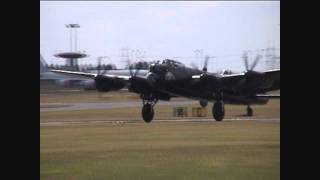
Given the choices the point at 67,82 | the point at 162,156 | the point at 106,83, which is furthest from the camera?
the point at 67,82

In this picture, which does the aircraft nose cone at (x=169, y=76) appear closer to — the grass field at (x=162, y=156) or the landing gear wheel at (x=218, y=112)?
the landing gear wheel at (x=218, y=112)

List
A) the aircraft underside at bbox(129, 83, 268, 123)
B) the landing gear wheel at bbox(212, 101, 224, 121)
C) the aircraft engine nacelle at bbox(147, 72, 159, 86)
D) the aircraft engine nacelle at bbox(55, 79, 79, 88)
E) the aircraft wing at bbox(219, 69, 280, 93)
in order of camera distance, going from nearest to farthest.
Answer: the aircraft wing at bbox(219, 69, 280, 93) → the aircraft engine nacelle at bbox(147, 72, 159, 86) → the landing gear wheel at bbox(212, 101, 224, 121) → the aircraft underside at bbox(129, 83, 268, 123) → the aircraft engine nacelle at bbox(55, 79, 79, 88)

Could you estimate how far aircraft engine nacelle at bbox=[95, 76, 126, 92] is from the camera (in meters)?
34.5

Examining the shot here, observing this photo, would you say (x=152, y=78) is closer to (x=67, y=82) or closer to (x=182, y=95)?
(x=182, y=95)

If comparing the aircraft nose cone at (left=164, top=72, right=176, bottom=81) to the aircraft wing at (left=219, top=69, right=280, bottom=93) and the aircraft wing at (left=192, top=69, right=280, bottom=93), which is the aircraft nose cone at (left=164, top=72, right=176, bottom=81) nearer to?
the aircraft wing at (left=192, top=69, right=280, bottom=93)

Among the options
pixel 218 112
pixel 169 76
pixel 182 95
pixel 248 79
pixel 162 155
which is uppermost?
pixel 169 76

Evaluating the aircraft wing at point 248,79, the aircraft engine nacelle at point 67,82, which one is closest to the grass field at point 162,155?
the aircraft wing at point 248,79

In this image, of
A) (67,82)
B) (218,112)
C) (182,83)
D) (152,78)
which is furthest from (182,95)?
(67,82)

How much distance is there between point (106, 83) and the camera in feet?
114

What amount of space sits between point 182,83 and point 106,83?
19.1 ft

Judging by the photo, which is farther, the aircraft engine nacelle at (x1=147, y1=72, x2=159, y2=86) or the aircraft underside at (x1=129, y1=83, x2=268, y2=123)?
the aircraft underside at (x1=129, y1=83, x2=268, y2=123)

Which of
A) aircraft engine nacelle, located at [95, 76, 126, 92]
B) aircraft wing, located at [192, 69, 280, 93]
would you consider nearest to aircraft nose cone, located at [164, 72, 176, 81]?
aircraft wing, located at [192, 69, 280, 93]
